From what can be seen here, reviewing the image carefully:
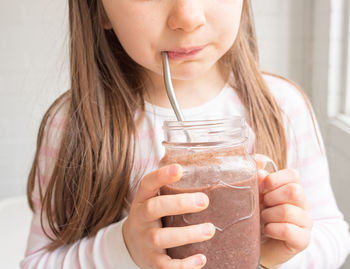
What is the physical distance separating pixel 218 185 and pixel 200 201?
0.03 metres

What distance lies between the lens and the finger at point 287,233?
526 millimetres

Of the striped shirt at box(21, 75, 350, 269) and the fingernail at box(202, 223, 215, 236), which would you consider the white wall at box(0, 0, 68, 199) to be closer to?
the striped shirt at box(21, 75, 350, 269)

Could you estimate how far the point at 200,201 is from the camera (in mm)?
421

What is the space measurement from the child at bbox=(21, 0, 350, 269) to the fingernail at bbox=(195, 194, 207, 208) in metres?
0.14

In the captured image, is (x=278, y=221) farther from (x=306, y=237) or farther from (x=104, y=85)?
(x=104, y=85)

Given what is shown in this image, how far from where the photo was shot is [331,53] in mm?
1226

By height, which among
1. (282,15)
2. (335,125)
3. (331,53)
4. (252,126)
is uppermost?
(282,15)

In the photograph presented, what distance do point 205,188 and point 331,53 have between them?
96cm

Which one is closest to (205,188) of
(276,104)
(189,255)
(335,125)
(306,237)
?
(189,255)

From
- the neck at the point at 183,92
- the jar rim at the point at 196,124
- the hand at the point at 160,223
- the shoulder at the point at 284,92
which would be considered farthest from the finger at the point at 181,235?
the shoulder at the point at 284,92

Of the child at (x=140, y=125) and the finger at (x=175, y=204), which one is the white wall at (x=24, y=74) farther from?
the finger at (x=175, y=204)

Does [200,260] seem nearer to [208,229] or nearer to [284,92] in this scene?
[208,229]

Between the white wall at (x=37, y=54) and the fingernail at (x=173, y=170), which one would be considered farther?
the white wall at (x=37, y=54)

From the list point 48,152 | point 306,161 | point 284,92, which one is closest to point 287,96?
point 284,92
